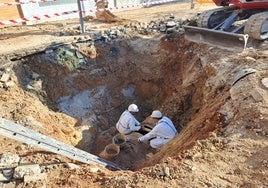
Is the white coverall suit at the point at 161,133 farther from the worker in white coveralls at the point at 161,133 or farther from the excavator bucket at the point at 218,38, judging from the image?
the excavator bucket at the point at 218,38

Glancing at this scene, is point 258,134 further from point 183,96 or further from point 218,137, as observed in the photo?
point 183,96

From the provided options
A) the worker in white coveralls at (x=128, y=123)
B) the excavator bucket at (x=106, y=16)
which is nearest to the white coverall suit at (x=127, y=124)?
the worker in white coveralls at (x=128, y=123)

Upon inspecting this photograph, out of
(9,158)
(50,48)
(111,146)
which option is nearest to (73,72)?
(50,48)

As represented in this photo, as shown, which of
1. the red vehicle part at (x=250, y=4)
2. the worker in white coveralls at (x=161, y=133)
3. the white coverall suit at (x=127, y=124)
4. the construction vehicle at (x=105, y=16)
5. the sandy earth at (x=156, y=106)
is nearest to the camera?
the sandy earth at (x=156, y=106)

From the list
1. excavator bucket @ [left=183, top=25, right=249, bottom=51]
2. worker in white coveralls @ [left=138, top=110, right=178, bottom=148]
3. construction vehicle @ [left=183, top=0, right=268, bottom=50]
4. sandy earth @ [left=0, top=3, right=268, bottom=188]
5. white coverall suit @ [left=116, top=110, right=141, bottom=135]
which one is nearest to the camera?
sandy earth @ [left=0, top=3, right=268, bottom=188]

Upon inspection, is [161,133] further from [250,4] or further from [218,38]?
[250,4]

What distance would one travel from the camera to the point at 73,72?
322 inches

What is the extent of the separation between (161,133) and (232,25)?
4228 mm

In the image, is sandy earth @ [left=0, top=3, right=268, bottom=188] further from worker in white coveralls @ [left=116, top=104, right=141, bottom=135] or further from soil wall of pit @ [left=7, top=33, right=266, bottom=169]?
worker in white coveralls @ [left=116, top=104, right=141, bottom=135]

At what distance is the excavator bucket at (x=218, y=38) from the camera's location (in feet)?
21.8

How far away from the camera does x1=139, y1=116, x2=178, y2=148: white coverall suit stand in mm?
6297

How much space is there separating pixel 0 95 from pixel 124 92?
3439 millimetres

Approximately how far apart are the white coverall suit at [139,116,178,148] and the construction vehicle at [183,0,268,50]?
8.13ft

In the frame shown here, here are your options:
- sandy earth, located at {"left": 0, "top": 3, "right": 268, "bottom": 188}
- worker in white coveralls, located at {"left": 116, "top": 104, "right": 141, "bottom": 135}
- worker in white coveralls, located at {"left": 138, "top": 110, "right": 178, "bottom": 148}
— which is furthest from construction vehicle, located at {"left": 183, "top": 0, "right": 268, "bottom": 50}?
worker in white coveralls, located at {"left": 116, "top": 104, "right": 141, "bottom": 135}
